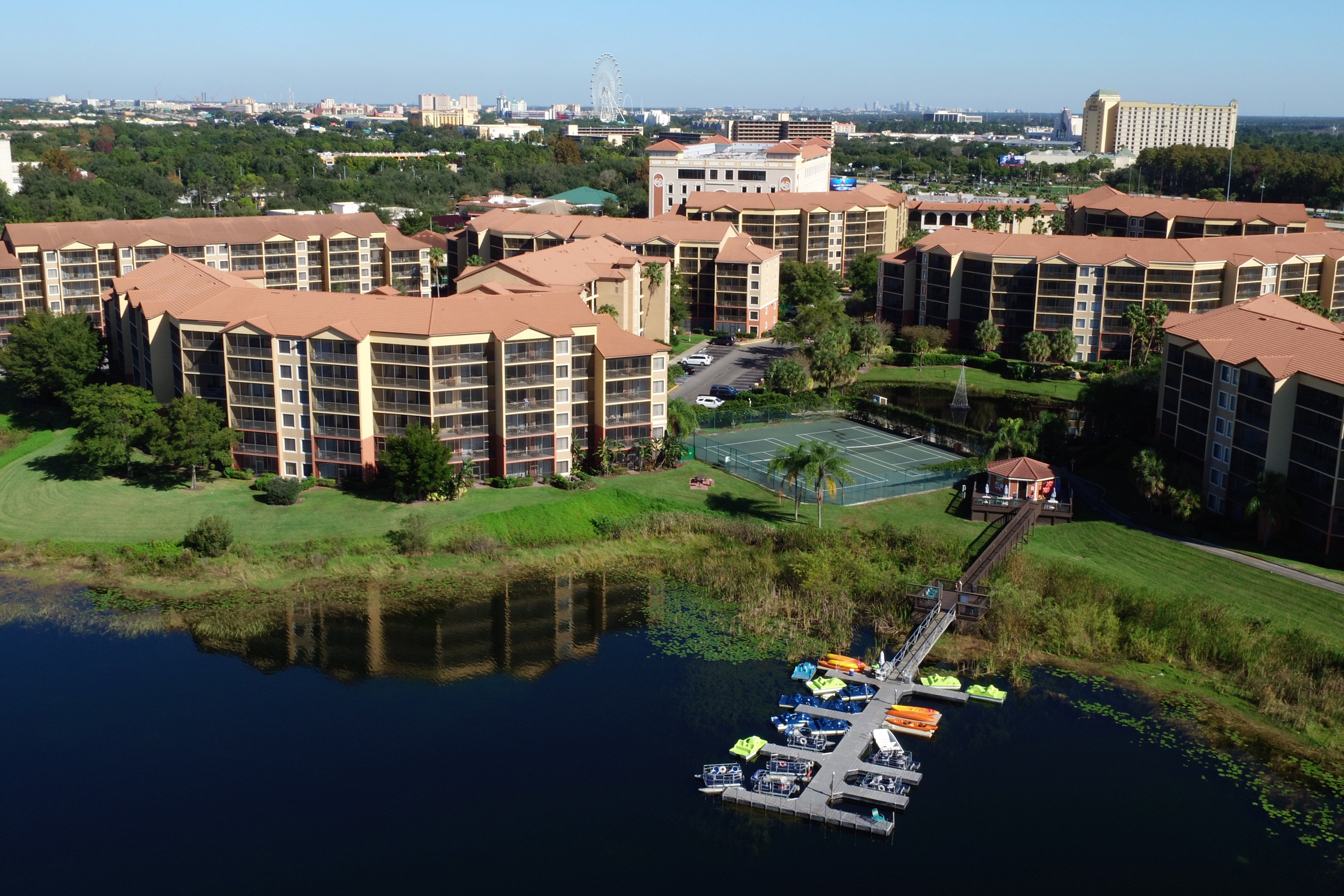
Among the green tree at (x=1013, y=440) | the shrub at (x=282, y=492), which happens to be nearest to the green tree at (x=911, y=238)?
the green tree at (x=1013, y=440)

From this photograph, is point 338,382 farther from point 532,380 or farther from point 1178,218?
point 1178,218

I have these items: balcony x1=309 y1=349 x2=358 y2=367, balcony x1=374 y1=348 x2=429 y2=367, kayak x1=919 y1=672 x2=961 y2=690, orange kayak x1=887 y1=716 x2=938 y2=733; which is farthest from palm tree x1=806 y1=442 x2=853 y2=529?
balcony x1=309 y1=349 x2=358 y2=367

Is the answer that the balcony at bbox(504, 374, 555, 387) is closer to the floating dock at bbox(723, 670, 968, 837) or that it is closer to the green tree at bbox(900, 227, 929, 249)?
the floating dock at bbox(723, 670, 968, 837)

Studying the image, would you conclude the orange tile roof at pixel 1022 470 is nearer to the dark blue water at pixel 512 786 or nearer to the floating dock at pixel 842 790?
the dark blue water at pixel 512 786

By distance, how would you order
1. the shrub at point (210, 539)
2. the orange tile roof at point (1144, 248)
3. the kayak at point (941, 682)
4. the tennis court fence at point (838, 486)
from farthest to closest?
the orange tile roof at point (1144, 248), the tennis court fence at point (838, 486), the shrub at point (210, 539), the kayak at point (941, 682)

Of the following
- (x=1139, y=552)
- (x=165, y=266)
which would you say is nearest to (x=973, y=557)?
(x=1139, y=552)
